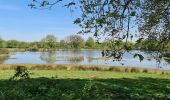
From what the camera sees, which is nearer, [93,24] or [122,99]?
[93,24]

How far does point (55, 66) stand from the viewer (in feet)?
143

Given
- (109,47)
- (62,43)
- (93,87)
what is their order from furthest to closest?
(62,43), (93,87), (109,47)

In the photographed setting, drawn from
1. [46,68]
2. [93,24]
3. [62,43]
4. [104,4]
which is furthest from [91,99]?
[62,43]

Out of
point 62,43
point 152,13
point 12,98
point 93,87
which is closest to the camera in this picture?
point 12,98

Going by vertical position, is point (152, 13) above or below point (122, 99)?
above

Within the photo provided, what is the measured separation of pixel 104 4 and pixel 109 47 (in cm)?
197

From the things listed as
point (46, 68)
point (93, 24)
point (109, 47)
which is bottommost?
point (46, 68)

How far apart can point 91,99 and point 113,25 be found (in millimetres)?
3201

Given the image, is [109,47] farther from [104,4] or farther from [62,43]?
[62,43]

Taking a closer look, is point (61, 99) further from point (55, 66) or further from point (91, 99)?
point (55, 66)

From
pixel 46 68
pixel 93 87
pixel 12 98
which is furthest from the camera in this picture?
pixel 46 68

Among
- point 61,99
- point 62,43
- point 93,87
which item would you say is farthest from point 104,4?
point 62,43

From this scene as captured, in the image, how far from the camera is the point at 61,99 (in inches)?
471

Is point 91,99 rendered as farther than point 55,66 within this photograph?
No
